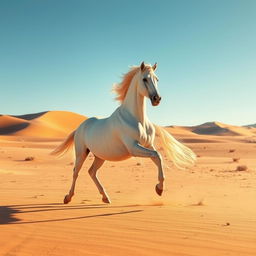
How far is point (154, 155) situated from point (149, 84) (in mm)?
1238

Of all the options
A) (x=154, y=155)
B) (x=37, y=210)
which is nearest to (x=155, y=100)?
(x=154, y=155)

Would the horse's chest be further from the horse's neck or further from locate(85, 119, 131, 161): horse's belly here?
locate(85, 119, 131, 161): horse's belly

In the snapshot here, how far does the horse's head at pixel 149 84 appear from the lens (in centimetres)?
547

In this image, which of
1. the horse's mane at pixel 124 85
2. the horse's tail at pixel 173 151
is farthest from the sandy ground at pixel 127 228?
the horse's mane at pixel 124 85

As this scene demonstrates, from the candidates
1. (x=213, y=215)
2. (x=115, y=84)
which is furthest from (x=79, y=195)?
(x=213, y=215)

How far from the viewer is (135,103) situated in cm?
606

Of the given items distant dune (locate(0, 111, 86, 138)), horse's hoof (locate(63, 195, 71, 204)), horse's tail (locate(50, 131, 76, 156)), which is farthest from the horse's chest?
distant dune (locate(0, 111, 86, 138))

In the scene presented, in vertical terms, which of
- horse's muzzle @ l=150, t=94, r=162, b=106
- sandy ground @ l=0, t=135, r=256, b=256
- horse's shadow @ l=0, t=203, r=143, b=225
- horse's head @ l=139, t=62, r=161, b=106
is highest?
horse's head @ l=139, t=62, r=161, b=106

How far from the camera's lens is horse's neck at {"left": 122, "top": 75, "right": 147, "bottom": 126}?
19.6ft

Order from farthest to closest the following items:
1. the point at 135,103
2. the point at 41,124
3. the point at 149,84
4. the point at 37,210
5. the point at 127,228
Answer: the point at 41,124 < the point at 37,210 < the point at 135,103 < the point at 149,84 < the point at 127,228

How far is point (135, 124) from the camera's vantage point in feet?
19.0

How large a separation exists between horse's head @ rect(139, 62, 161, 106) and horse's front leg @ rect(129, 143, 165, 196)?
77 cm

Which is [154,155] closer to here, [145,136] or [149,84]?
[145,136]

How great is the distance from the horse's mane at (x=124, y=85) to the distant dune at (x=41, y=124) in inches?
3074
